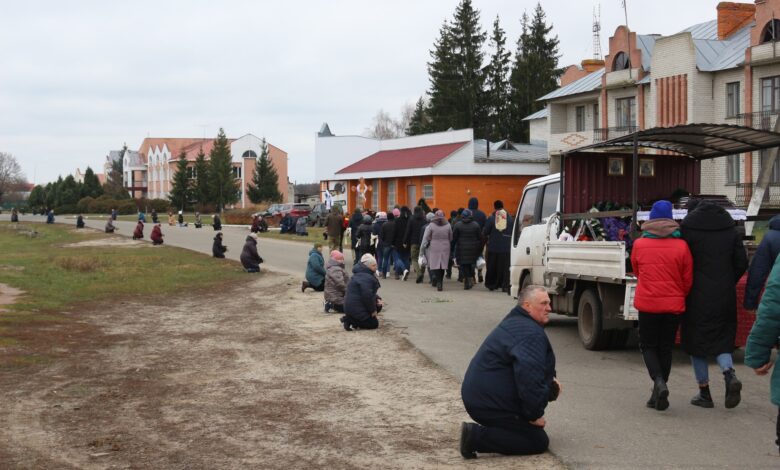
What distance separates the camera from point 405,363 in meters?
11.2

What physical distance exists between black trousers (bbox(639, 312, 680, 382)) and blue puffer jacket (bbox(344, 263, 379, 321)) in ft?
21.0

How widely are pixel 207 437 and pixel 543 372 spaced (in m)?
3.06

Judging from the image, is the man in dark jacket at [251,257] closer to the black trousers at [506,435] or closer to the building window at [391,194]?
the black trousers at [506,435]

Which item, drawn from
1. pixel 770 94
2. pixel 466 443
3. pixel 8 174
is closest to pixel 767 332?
pixel 466 443

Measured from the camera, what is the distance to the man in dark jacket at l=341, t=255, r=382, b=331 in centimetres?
1416

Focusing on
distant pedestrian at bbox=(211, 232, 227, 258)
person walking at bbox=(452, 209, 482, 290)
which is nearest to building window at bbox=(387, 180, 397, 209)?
distant pedestrian at bbox=(211, 232, 227, 258)

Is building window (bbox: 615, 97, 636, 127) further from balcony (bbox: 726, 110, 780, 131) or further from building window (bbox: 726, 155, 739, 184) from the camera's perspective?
balcony (bbox: 726, 110, 780, 131)

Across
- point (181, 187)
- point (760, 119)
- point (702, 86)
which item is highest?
point (702, 86)

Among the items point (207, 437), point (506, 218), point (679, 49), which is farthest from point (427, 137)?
point (207, 437)

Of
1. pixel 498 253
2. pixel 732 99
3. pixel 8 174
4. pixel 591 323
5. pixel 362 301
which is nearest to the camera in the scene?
pixel 591 323

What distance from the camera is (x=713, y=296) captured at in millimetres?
8016

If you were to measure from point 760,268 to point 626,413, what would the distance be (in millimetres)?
1701

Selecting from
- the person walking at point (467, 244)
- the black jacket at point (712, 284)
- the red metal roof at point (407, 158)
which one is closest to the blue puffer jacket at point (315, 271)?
the person walking at point (467, 244)

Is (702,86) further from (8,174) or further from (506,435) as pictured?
(8,174)
